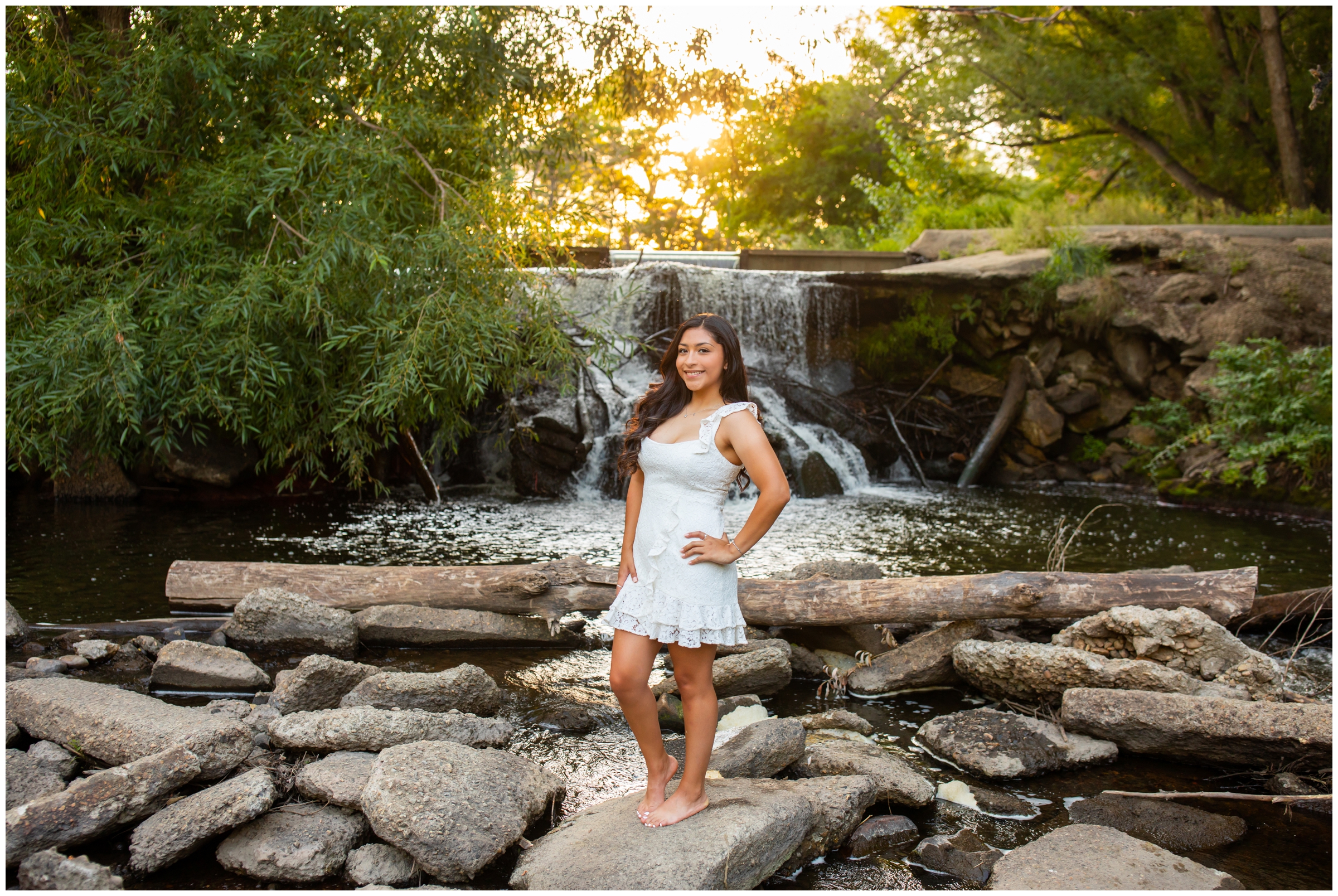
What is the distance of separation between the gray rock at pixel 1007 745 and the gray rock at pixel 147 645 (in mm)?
4106

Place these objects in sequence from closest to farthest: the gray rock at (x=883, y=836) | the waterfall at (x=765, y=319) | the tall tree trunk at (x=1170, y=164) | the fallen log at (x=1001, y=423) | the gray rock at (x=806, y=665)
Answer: the gray rock at (x=883, y=836) < the gray rock at (x=806, y=665) < the waterfall at (x=765, y=319) < the fallen log at (x=1001, y=423) < the tall tree trunk at (x=1170, y=164)

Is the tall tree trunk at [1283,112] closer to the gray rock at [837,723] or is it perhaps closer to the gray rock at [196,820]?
the gray rock at [837,723]

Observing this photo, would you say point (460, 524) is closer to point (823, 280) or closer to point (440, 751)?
point (440, 751)

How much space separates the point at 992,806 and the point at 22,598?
6168mm

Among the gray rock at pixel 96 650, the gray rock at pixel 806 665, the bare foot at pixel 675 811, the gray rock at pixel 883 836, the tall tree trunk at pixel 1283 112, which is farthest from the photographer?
the tall tree trunk at pixel 1283 112

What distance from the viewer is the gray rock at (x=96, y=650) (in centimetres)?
494

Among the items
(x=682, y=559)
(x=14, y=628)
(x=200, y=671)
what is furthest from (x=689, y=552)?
(x=14, y=628)

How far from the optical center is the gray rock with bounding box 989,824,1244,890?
9.83 feet

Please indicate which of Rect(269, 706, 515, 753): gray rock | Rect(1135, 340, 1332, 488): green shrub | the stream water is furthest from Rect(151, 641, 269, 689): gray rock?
Rect(1135, 340, 1332, 488): green shrub

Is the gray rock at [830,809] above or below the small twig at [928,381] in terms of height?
below

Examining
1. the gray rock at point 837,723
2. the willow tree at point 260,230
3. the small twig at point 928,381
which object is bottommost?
the gray rock at point 837,723

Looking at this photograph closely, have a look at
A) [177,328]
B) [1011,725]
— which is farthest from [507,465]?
[1011,725]

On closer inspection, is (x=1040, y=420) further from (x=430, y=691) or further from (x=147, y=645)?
(x=147, y=645)

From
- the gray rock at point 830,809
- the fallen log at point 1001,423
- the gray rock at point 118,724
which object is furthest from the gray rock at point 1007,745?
the fallen log at point 1001,423
